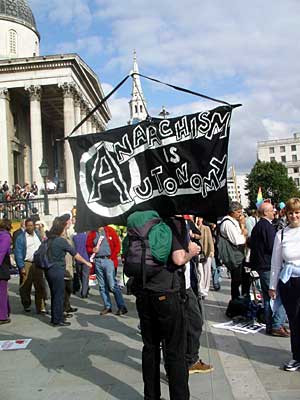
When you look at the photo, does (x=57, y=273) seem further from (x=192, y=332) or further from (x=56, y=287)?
(x=192, y=332)

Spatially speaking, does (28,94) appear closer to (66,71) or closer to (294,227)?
(66,71)

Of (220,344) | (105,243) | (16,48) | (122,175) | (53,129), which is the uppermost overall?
Answer: (16,48)

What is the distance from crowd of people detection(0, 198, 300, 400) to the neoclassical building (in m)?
22.7

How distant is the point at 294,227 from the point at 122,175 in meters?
1.99

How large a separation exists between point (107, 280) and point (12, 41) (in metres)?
39.5

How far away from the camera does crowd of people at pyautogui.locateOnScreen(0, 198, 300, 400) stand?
A: 3889 millimetres

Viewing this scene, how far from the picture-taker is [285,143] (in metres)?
134

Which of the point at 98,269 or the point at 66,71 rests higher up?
the point at 66,71

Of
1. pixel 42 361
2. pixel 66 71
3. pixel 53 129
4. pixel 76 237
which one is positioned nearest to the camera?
pixel 42 361

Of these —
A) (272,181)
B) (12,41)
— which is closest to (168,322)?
(12,41)

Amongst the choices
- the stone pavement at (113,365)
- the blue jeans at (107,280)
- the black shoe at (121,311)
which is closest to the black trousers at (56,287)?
the stone pavement at (113,365)

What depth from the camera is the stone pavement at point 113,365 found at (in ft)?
15.2

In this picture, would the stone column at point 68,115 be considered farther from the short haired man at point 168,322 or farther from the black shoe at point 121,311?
the short haired man at point 168,322

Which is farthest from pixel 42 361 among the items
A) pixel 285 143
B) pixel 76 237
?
pixel 285 143
